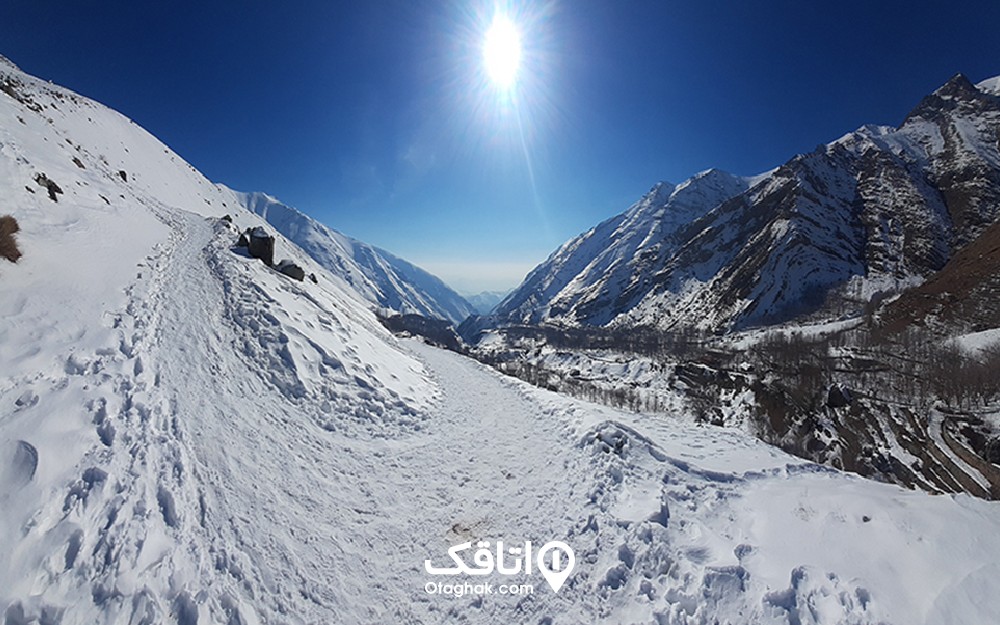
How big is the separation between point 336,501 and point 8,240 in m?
15.6

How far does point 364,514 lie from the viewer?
1038 centimetres

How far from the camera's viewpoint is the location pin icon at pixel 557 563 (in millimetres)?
8766

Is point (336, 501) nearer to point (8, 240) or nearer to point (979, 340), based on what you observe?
point (8, 240)

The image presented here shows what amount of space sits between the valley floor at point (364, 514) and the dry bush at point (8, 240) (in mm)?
3407

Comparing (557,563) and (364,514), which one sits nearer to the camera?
(557,563)

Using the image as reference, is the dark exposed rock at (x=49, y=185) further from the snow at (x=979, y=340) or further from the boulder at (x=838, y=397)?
the snow at (x=979, y=340)

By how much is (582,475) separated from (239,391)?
12.4 metres

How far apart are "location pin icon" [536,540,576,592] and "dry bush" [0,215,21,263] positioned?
1990 centimetres

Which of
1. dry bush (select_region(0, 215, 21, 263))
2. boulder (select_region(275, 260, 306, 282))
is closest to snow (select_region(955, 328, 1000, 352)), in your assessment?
boulder (select_region(275, 260, 306, 282))

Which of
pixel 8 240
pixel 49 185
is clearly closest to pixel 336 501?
pixel 8 240

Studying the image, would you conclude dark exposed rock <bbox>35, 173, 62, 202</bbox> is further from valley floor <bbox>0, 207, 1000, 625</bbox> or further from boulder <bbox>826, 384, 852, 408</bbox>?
boulder <bbox>826, 384, 852, 408</bbox>

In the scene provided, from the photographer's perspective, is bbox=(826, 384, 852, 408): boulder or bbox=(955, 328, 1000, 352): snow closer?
bbox=(826, 384, 852, 408): boulder

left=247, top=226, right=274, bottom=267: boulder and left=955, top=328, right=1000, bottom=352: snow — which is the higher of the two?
left=955, top=328, right=1000, bottom=352: snow

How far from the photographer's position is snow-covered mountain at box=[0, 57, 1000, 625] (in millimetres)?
6535
